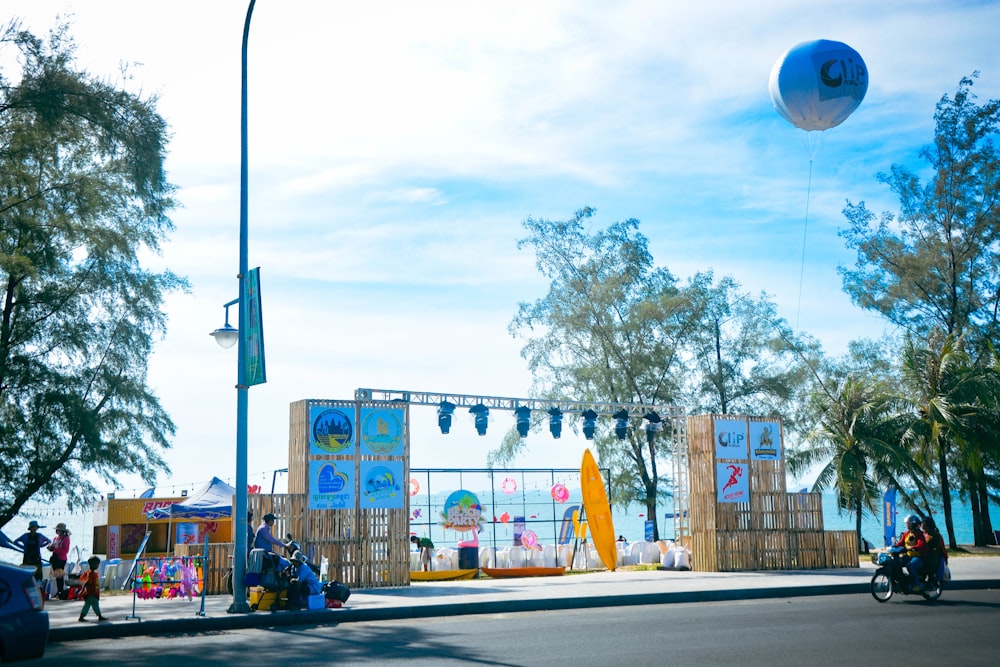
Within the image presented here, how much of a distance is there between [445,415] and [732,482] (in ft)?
26.5

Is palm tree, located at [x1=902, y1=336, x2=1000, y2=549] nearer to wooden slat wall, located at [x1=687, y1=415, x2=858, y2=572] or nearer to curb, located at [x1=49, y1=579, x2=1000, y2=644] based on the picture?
wooden slat wall, located at [x1=687, y1=415, x2=858, y2=572]

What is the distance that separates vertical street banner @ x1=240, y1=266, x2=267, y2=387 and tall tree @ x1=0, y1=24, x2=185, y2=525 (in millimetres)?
7346

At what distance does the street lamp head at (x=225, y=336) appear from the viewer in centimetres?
1702

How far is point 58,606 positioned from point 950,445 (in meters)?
30.5

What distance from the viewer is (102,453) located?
25.7 metres

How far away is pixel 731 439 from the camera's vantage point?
2688 centimetres

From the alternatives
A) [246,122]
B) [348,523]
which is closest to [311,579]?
[348,523]

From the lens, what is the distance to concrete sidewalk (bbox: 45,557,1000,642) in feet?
49.7

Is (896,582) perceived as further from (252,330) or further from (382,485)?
(252,330)

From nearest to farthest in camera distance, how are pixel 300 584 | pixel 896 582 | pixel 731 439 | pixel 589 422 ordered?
1. pixel 300 584
2. pixel 896 582
3. pixel 731 439
4. pixel 589 422

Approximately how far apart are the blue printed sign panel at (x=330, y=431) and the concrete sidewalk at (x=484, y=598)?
10.5ft

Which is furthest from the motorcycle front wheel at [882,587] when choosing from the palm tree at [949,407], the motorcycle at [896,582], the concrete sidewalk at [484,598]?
the palm tree at [949,407]

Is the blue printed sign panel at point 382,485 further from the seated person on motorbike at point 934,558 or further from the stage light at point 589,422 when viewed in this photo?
the seated person on motorbike at point 934,558

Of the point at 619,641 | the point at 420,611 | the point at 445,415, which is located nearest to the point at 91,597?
the point at 420,611
